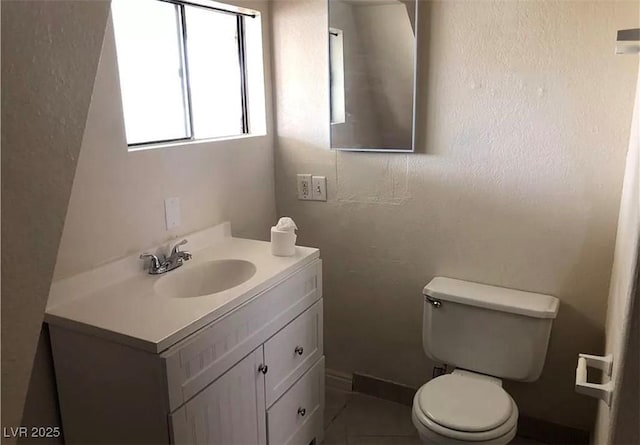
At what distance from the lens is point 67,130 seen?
2.42 feet

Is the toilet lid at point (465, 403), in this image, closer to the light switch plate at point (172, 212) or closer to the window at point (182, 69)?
the light switch plate at point (172, 212)

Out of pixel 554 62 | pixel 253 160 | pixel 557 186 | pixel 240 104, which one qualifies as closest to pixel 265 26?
pixel 240 104

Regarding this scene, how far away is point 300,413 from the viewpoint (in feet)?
6.73

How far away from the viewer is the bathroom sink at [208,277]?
1.85 metres

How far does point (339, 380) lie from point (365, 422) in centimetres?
30

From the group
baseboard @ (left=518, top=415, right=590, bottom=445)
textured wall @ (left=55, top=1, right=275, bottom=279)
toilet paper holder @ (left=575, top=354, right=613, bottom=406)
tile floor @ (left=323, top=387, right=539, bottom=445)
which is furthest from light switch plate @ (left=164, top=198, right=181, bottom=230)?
baseboard @ (left=518, top=415, right=590, bottom=445)

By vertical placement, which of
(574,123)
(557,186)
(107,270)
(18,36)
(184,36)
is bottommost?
(107,270)

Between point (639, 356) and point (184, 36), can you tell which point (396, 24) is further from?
point (639, 356)

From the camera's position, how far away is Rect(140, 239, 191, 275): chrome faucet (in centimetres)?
182

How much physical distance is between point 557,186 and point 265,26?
4.86 feet

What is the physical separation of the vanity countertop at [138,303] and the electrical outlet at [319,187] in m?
0.58

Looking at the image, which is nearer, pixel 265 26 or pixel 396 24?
pixel 396 24

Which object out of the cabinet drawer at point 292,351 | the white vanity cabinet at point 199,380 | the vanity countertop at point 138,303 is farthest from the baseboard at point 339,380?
the vanity countertop at point 138,303

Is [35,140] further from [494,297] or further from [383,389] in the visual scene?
[383,389]
